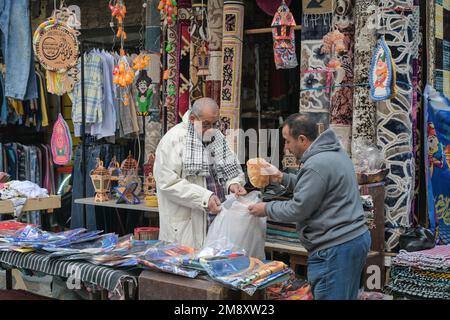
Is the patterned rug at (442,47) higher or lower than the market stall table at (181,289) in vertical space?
higher

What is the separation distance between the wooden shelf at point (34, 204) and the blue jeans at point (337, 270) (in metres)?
2.89

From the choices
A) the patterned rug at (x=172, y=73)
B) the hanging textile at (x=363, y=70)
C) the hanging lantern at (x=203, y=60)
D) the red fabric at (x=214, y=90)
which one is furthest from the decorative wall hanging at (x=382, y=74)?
the patterned rug at (x=172, y=73)

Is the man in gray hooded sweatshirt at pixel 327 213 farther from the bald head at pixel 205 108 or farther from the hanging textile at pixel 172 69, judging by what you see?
the hanging textile at pixel 172 69

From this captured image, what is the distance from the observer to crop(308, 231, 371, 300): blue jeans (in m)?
3.11

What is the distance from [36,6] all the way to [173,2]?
3.38m

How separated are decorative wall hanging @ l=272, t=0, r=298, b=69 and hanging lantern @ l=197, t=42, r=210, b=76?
103 centimetres

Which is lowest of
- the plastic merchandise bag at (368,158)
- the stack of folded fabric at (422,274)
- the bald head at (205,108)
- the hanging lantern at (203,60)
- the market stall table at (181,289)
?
the stack of folded fabric at (422,274)

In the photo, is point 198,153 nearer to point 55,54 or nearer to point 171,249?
point 171,249

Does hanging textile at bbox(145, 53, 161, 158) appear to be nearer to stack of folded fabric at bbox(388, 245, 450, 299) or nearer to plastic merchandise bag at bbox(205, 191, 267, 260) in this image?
plastic merchandise bag at bbox(205, 191, 267, 260)

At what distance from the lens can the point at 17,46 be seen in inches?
251

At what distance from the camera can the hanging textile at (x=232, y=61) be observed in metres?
5.41

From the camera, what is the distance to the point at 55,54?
509cm

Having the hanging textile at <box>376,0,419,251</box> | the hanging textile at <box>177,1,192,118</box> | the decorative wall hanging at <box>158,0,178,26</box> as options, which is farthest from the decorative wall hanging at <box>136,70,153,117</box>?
the hanging textile at <box>376,0,419,251</box>

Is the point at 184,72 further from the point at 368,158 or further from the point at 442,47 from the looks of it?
the point at 442,47
